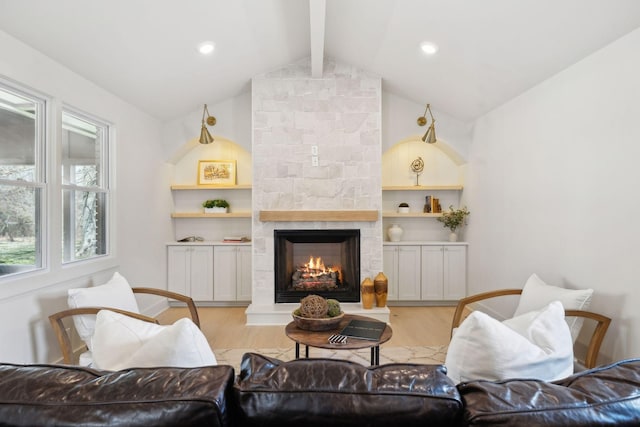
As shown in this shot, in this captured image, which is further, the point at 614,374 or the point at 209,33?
the point at 209,33

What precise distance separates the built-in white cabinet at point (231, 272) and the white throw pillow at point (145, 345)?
12.1 feet

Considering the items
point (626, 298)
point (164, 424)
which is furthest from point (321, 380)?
point (626, 298)

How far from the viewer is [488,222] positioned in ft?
14.9

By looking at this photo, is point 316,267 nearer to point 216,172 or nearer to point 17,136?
point 216,172

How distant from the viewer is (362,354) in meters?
3.46

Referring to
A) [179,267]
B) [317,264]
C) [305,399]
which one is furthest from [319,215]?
[305,399]

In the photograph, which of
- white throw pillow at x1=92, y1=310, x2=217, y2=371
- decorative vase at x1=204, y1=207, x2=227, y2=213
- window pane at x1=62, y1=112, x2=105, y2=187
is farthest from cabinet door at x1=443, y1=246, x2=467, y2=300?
white throw pillow at x1=92, y1=310, x2=217, y2=371

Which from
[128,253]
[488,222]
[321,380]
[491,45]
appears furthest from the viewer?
[488,222]

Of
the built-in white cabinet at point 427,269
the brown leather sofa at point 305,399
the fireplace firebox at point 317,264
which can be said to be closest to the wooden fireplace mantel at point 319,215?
the fireplace firebox at point 317,264

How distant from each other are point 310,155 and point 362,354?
232 cm

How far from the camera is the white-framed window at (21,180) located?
2633 mm

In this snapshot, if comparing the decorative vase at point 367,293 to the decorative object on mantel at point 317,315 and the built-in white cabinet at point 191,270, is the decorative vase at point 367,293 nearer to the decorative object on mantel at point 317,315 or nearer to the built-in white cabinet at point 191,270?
the decorative object on mantel at point 317,315

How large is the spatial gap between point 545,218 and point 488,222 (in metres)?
1.15

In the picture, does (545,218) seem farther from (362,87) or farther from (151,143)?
(151,143)
